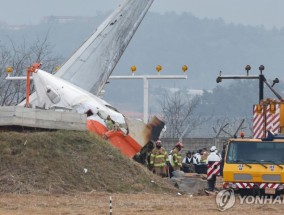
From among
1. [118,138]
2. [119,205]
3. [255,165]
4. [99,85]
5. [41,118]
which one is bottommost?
[119,205]

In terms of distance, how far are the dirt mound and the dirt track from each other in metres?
0.91

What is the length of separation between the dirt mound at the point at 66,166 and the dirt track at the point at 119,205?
0.91 metres

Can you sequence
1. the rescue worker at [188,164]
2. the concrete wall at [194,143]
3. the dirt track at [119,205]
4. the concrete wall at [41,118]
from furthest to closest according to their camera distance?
the concrete wall at [194,143]
the rescue worker at [188,164]
the concrete wall at [41,118]
the dirt track at [119,205]

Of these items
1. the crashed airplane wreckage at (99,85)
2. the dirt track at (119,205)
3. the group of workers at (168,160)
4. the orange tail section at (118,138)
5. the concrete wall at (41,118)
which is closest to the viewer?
the dirt track at (119,205)

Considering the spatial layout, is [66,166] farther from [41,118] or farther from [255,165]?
[255,165]

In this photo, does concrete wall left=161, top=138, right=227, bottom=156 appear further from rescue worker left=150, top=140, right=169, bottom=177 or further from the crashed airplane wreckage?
rescue worker left=150, top=140, right=169, bottom=177

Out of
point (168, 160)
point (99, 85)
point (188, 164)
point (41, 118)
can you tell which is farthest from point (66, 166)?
point (188, 164)

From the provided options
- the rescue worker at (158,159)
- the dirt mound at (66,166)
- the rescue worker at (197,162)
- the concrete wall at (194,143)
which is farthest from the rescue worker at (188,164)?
the dirt mound at (66,166)

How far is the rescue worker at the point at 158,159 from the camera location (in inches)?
1532

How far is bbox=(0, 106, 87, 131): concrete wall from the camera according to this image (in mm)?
33750

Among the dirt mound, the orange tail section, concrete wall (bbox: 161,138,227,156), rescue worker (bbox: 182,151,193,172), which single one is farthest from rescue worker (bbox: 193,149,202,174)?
the dirt mound

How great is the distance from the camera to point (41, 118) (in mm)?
34406

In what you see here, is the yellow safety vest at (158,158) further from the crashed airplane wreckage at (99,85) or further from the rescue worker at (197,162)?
the rescue worker at (197,162)

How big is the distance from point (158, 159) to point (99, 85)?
15.0 ft
